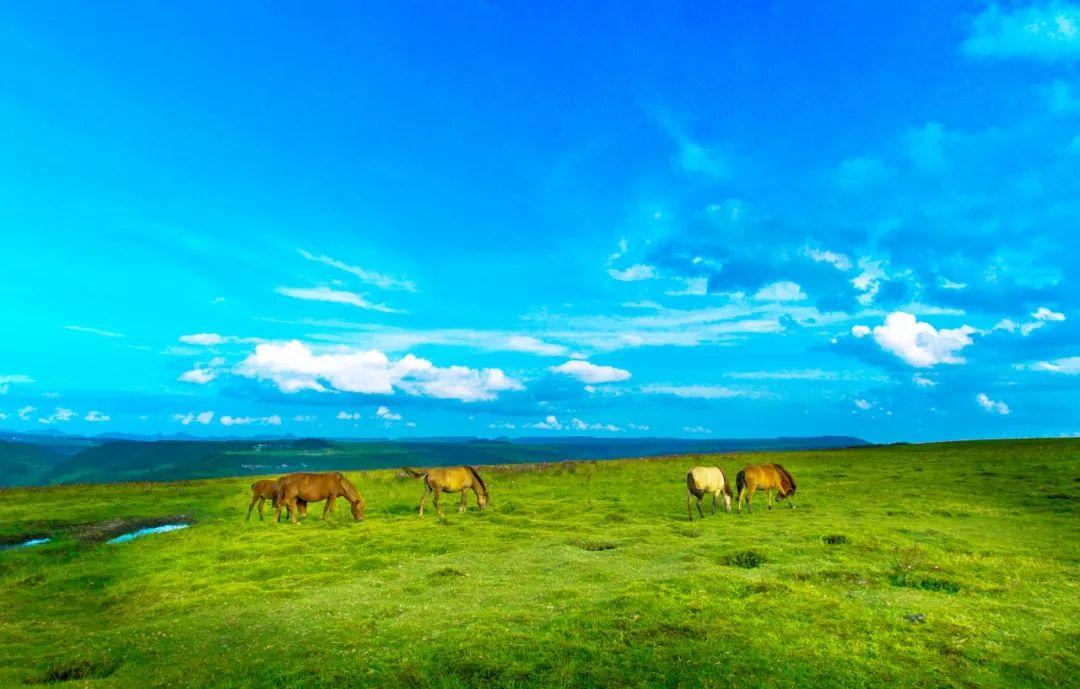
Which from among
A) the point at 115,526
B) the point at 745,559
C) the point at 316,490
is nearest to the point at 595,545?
the point at 745,559

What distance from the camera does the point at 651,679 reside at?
10.2 metres

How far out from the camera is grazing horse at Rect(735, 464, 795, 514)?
104 ft

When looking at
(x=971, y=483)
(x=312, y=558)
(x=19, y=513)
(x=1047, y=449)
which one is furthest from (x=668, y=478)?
(x=19, y=513)

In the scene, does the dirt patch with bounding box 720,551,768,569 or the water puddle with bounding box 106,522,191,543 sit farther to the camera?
the water puddle with bounding box 106,522,191,543

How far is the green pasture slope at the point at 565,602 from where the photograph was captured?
10.7 meters

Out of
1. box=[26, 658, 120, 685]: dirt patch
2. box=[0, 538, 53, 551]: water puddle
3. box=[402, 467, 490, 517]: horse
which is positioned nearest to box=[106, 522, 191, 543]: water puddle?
box=[0, 538, 53, 551]: water puddle

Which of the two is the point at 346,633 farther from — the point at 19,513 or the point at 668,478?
the point at 668,478

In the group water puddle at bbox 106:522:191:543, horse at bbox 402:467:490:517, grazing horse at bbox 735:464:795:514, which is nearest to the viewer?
water puddle at bbox 106:522:191:543

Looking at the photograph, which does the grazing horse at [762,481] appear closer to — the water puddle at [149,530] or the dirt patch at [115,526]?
the water puddle at [149,530]

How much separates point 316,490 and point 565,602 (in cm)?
2081

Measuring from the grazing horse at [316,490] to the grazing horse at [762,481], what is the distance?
1938 centimetres

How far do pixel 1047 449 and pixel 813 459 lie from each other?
21510 mm

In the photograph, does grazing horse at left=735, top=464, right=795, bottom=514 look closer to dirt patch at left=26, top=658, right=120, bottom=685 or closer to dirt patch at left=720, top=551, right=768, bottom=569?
dirt patch at left=720, top=551, right=768, bottom=569

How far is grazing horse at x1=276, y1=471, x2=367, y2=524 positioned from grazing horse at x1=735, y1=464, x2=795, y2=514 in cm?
1938
